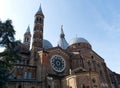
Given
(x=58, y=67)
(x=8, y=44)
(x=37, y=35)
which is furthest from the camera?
(x=37, y=35)

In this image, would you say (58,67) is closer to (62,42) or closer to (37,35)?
(37,35)


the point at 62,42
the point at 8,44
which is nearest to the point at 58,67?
the point at 8,44

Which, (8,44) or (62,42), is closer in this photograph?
(8,44)

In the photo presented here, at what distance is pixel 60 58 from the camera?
31453 mm

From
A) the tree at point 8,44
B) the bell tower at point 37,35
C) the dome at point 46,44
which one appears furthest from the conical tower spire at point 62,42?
the tree at point 8,44

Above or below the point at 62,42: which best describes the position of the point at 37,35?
below

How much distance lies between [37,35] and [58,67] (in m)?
7.84

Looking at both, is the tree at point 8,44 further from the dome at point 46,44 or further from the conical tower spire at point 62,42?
the conical tower spire at point 62,42

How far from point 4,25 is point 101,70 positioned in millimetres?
24345

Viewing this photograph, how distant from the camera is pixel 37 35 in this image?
33.1 meters

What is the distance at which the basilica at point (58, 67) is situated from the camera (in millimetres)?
25438

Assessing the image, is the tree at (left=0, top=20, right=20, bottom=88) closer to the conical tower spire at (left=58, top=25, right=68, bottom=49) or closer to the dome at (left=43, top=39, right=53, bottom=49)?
the dome at (left=43, top=39, right=53, bottom=49)

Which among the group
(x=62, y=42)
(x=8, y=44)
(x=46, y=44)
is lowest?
(x=8, y=44)

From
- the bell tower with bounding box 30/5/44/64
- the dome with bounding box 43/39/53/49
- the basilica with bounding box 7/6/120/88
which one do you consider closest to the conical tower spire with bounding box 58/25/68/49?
the dome with bounding box 43/39/53/49
